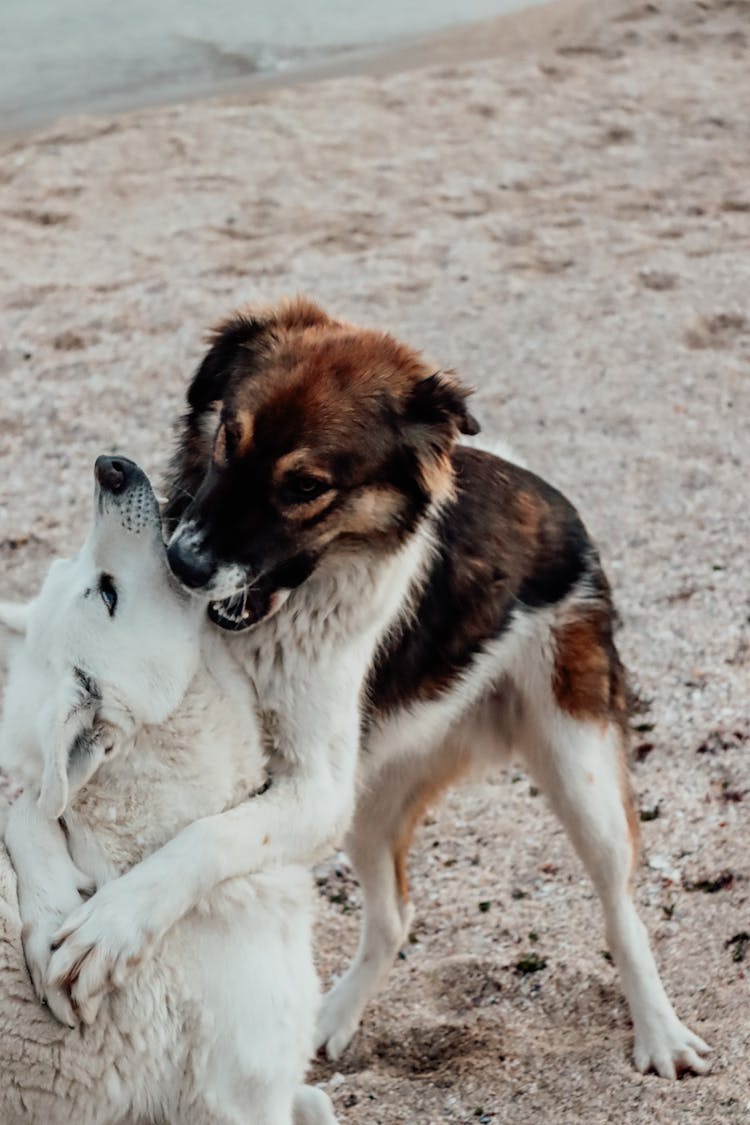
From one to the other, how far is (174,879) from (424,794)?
140 cm

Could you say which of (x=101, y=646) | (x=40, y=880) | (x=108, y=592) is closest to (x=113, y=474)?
(x=108, y=592)

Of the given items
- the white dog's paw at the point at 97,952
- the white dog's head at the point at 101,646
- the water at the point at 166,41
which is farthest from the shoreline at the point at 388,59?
the white dog's paw at the point at 97,952

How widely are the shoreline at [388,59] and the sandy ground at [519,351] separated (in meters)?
0.09

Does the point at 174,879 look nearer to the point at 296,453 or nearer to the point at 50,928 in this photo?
the point at 50,928

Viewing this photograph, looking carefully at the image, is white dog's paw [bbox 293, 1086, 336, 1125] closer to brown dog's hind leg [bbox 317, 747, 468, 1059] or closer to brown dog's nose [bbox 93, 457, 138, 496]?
brown dog's hind leg [bbox 317, 747, 468, 1059]

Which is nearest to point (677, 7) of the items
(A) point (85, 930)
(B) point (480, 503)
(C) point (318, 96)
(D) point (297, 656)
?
(C) point (318, 96)

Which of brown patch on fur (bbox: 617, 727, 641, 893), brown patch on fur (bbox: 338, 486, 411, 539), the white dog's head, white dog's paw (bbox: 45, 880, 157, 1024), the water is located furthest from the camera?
the water

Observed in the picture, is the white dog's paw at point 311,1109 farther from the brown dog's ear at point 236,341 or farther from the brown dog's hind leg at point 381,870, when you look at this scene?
the brown dog's ear at point 236,341

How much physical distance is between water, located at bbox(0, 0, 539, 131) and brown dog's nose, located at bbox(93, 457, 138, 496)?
8404 millimetres

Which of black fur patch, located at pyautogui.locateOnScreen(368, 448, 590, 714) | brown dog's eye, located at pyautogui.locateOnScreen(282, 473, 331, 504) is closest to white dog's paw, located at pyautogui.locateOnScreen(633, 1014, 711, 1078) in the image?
black fur patch, located at pyautogui.locateOnScreen(368, 448, 590, 714)

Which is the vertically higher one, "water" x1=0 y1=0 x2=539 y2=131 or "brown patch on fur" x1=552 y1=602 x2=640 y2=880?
"water" x1=0 y1=0 x2=539 y2=131

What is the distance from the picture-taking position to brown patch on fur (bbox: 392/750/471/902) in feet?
14.3

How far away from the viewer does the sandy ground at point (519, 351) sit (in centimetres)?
435

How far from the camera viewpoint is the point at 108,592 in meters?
3.31
